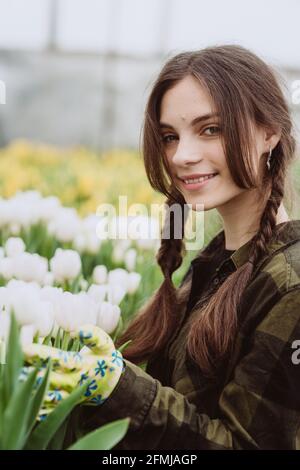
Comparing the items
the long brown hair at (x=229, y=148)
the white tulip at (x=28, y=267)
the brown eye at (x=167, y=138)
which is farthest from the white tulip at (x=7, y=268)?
the brown eye at (x=167, y=138)

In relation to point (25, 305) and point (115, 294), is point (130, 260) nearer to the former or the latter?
point (115, 294)

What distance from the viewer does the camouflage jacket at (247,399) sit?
1.27m

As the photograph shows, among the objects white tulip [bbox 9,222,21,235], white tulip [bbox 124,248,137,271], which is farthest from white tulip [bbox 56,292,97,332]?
white tulip [bbox 9,222,21,235]

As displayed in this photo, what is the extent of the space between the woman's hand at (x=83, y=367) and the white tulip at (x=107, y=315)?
0.23 meters

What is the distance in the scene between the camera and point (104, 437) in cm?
103

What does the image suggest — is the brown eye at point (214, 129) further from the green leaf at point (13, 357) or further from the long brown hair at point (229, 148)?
the green leaf at point (13, 357)

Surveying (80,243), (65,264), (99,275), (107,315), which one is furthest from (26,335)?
(80,243)

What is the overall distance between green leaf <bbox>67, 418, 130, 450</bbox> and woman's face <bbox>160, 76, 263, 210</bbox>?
61 centimetres

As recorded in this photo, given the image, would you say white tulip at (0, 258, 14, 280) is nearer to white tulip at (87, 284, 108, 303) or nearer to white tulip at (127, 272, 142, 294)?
white tulip at (87, 284, 108, 303)

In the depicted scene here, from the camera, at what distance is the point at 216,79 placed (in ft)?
4.87

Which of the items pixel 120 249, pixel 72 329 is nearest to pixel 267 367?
pixel 72 329

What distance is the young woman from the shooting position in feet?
4.19

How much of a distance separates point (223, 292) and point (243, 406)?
242 mm
